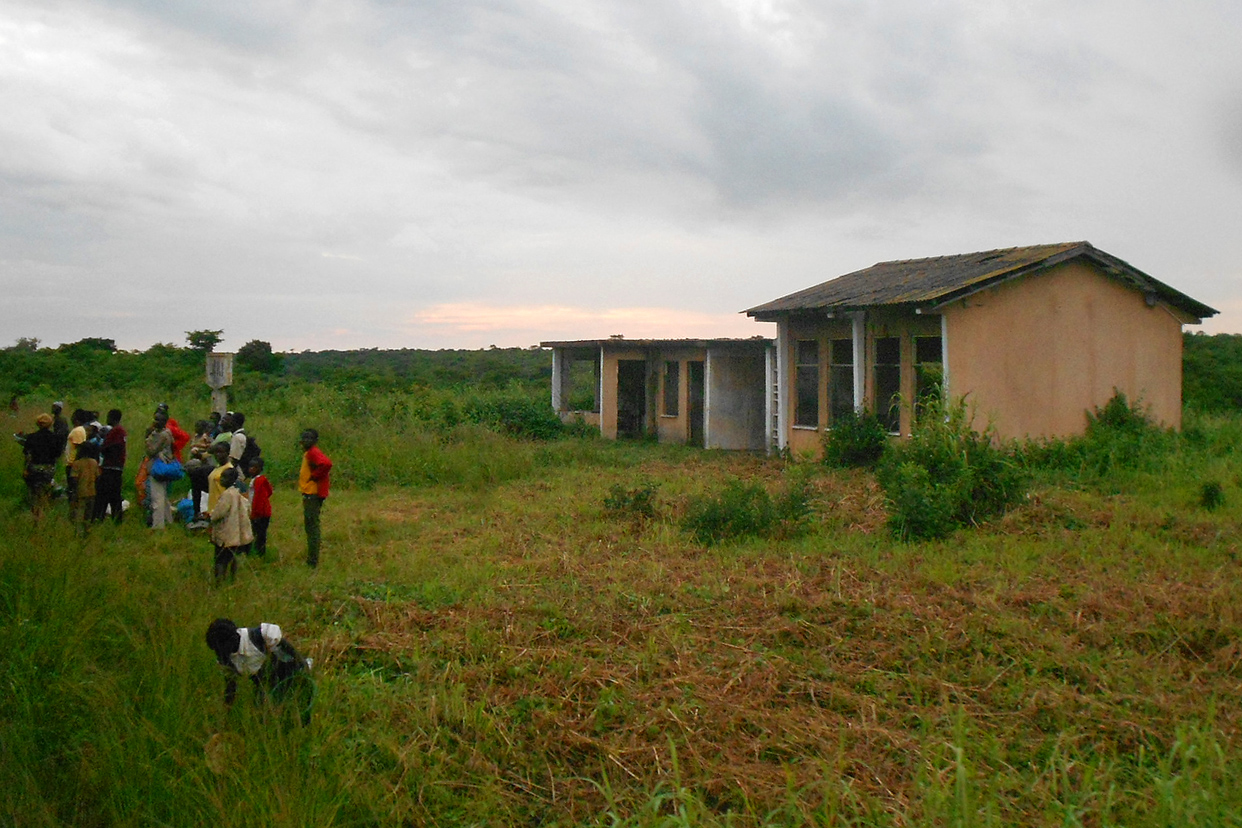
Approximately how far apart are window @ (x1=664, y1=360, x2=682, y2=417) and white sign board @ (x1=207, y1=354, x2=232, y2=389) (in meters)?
10.9

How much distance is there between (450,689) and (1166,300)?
15475 millimetres

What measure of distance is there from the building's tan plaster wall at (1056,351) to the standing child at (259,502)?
977 centimetres

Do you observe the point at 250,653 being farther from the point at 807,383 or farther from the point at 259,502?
the point at 807,383

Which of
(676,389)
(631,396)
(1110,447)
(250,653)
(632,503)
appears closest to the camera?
(250,653)

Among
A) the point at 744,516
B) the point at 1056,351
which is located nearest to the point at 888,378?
the point at 1056,351

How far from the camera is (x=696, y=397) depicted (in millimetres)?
22578

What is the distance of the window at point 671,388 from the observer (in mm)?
23252

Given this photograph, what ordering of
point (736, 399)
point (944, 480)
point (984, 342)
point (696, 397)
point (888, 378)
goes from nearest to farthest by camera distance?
point (944, 480) → point (984, 342) → point (888, 378) → point (736, 399) → point (696, 397)

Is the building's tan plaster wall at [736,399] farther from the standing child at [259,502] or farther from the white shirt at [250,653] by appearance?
the white shirt at [250,653]

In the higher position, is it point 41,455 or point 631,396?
point 631,396

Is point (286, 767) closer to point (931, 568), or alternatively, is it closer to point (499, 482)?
point (931, 568)

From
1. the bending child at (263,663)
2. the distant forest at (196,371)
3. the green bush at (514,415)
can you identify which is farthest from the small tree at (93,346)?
the bending child at (263,663)

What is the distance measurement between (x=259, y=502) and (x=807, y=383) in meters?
11.9

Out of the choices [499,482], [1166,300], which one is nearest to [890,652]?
[499,482]
